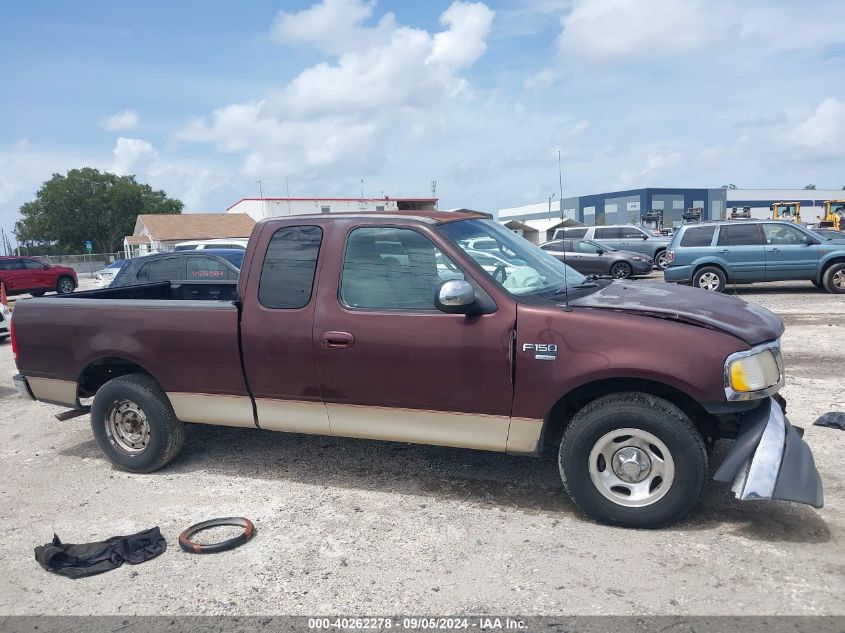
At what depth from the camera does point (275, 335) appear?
4359mm

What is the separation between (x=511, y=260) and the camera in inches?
175

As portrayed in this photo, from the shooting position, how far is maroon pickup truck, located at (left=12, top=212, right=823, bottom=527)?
140 inches

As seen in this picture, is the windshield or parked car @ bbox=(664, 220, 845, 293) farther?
parked car @ bbox=(664, 220, 845, 293)

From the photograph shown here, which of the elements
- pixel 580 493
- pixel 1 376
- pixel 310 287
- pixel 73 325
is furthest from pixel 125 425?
pixel 1 376

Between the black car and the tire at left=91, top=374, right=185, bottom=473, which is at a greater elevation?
the black car

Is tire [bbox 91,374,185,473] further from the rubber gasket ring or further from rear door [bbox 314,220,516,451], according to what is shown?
rear door [bbox 314,220,516,451]

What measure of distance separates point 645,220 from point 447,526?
50787 millimetres

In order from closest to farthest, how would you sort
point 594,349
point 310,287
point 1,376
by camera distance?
1. point 594,349
2. point 310,287
3. point 1,376

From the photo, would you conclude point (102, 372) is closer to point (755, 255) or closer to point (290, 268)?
point (290, 268)

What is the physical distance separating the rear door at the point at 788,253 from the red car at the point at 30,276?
23.9m

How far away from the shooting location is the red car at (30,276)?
24594 mm

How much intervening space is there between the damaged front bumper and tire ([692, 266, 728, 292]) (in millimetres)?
12113

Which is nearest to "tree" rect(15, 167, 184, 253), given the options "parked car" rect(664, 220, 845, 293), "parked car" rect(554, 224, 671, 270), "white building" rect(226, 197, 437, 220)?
"white building" rect(226, 197, 437, 220)

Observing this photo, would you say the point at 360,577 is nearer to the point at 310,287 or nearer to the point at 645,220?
the point at 310,287
